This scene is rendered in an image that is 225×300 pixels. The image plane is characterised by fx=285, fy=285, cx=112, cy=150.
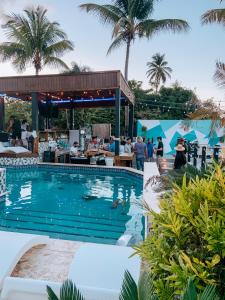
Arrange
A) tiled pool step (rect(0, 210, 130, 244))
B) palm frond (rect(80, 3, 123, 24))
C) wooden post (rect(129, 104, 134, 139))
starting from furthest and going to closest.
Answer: wooden post (rect(129, 104, 134, 139)), palm frond (rect(80, 3, 123, 24)), tiled pool step (rect(0, 210, 130, 244))

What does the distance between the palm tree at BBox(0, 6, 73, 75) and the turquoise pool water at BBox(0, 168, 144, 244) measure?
1000 centimetres

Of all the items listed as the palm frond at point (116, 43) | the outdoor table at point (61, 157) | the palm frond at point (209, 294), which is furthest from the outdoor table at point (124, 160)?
the palm frond at point (209, 294)

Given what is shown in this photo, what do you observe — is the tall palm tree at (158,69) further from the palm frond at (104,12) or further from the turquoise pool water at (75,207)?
the turquoise pool water at (75,207)

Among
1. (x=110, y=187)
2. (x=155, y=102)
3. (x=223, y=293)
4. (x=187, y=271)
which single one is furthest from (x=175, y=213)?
(x=155, y=102)

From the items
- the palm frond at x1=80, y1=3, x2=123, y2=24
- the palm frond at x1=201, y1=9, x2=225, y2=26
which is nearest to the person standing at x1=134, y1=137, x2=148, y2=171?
the palm frond at x1=201, y1=9, x2=225, y2=26

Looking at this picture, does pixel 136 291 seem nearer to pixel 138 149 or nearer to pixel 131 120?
pixel 138 149

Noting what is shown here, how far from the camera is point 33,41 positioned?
18.0m

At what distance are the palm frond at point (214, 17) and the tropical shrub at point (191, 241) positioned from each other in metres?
8.06

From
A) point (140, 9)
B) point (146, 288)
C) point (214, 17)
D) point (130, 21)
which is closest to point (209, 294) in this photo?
point (146, 288)

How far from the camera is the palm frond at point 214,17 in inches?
318

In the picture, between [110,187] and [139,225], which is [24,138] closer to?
[110,187]

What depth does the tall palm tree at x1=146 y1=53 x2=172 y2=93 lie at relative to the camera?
33.6 m

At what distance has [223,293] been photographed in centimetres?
132

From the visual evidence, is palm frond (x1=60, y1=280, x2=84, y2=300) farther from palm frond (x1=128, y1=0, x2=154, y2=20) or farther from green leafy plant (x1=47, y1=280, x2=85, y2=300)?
palm frond (x1=128, y1=0, x2=154, y2=20)
